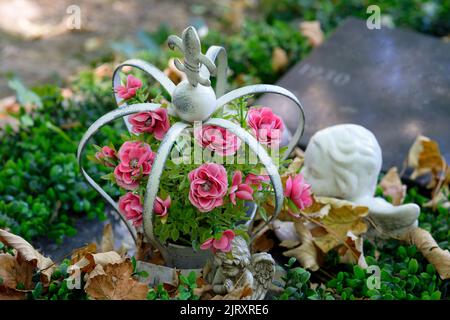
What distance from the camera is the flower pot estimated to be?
7.27ft

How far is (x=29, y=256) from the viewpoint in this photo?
224cm

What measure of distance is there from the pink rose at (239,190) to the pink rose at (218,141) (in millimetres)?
81

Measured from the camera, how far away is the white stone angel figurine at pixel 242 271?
6.66ft

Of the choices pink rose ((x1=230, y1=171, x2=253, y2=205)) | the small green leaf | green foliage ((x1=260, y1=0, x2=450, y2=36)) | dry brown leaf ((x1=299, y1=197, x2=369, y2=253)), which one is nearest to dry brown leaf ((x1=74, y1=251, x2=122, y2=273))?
pink rose ((x1=230, y1=171, x2=253, y2=205))

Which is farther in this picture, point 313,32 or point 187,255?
point 313,32

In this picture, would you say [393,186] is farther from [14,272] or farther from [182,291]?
[14,272]

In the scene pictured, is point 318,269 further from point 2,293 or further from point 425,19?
point 425,19

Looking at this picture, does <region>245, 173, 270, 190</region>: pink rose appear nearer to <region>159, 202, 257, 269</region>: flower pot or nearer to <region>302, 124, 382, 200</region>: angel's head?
<region>159, 202, 257, 269</region>: flower pot

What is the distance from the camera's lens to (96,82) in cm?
400

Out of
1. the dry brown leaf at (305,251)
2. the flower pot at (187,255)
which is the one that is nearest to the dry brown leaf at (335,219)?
the dry brown leaf at (305,251)

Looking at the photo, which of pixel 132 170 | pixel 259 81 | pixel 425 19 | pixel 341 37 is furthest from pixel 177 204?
pixel 425 19

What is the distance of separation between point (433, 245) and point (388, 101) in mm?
1193

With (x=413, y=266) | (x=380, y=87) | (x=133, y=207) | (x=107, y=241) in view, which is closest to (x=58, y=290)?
(x=107, y=241)

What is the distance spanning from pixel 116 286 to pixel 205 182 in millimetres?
492
